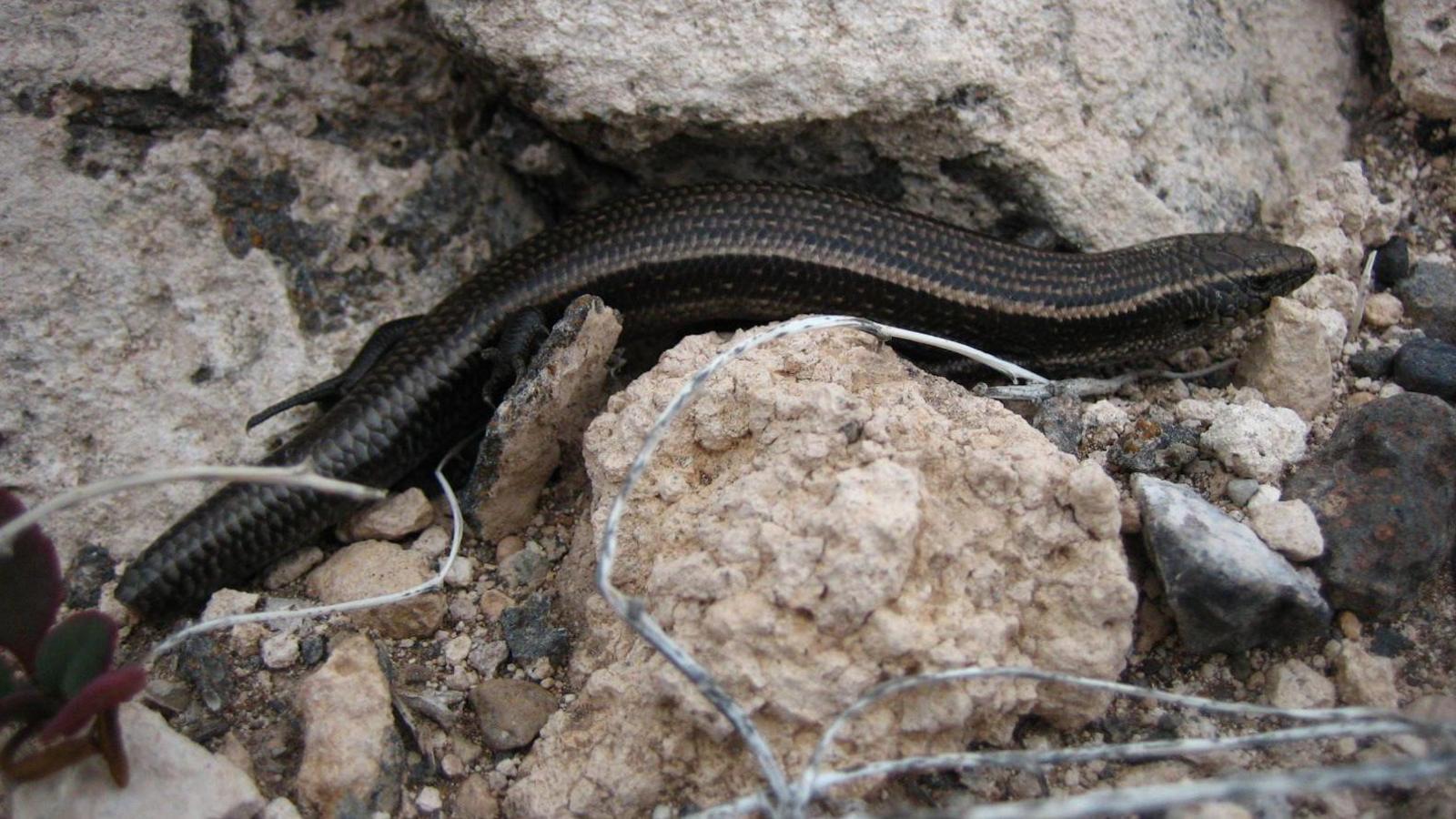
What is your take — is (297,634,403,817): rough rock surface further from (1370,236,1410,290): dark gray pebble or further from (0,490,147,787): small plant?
(1370,236,1410,290): dark gray pebble

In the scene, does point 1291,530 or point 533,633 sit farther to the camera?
point 533,633

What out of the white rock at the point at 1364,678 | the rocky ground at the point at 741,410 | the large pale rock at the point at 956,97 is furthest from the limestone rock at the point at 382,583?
the white rock at the point at 1364,678

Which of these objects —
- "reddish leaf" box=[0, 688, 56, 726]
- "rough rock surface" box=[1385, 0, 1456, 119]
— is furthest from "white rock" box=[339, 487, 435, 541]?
"rough rock surface" box=[1385, 0, 1456, 119]

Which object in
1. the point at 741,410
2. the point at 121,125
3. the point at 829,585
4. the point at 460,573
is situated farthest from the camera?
the point at 121,125

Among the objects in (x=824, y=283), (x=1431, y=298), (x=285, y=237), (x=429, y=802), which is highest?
(x=1431, y=298)

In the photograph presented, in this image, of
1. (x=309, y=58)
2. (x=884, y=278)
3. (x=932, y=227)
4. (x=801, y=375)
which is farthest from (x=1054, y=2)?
(x=309, y=58)

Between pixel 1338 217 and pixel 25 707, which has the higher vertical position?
pixel 1338 217

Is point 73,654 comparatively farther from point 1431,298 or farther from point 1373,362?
point 1431,298

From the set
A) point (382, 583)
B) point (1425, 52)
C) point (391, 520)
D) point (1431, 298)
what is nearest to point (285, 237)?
point (391, 520)
